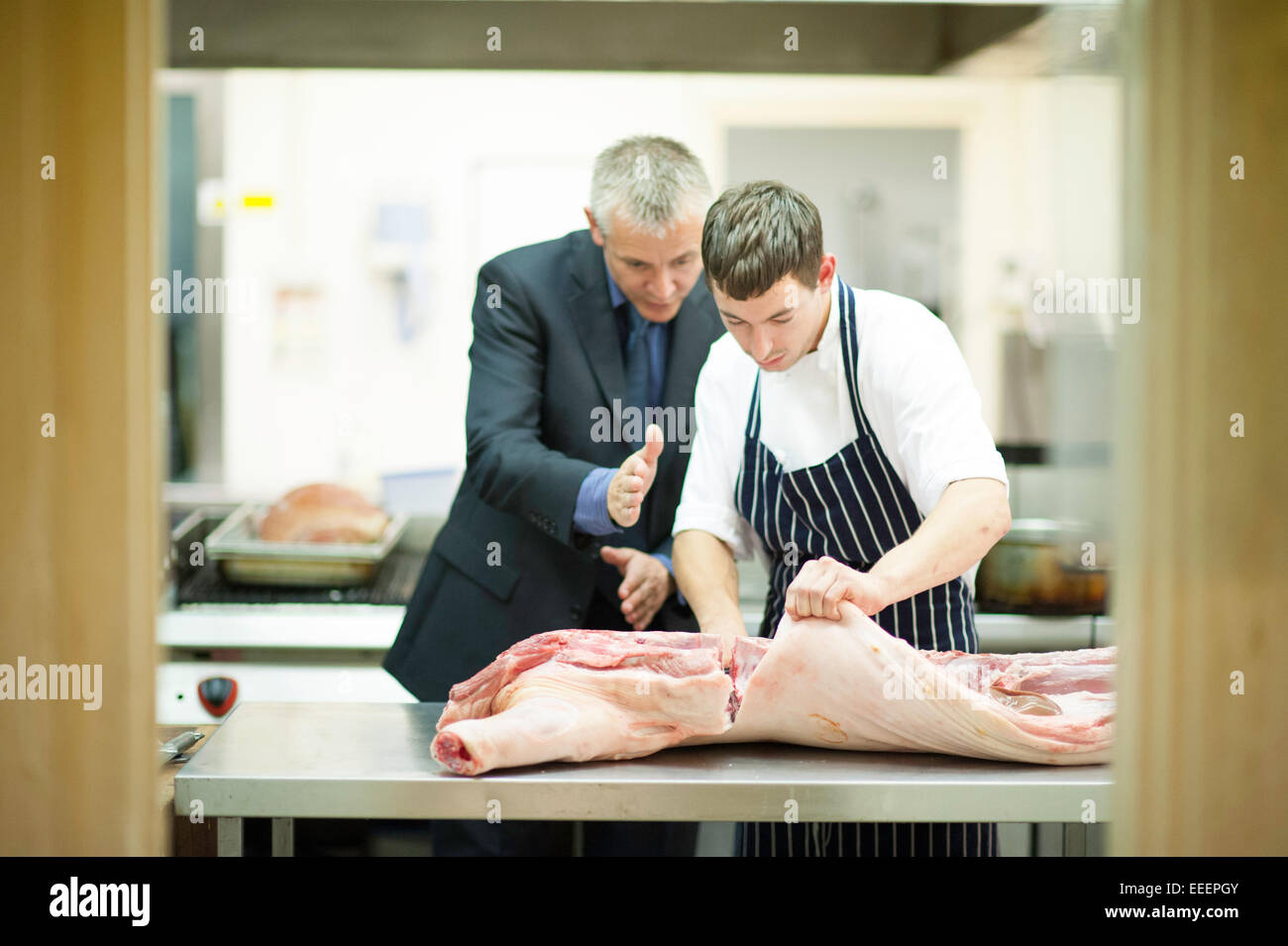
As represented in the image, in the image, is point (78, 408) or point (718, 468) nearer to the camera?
point (78, 408)

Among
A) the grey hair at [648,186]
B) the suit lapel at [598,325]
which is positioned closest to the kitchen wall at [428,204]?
the suit lapel at [598,325]

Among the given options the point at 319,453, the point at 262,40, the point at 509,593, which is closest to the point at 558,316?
the point at 509,593

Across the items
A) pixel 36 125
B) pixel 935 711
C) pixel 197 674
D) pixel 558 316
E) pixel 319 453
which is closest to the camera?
pixel 36 125

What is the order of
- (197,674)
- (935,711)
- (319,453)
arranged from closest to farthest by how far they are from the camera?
(935,711)
(197,674)
(319,453)

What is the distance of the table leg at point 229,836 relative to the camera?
1.58 meters

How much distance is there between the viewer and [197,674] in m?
2.71

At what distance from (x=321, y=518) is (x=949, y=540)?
5.75ft

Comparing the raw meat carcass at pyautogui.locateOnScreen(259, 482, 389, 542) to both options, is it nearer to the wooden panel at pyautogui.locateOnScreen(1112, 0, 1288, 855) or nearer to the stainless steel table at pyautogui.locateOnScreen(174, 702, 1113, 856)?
the stainless steel table at pyautogui.locateOnScreen(174, 702, 1113, 856)

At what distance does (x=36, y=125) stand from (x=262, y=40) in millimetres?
1121

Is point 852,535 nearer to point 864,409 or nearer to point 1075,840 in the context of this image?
point 864,409

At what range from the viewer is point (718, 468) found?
2037 mm

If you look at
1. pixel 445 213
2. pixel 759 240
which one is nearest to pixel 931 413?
pixel 759 240

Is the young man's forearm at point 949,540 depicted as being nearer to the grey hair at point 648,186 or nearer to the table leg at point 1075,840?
the table leg at point 1075,840

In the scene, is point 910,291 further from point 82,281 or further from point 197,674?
point 82,281
